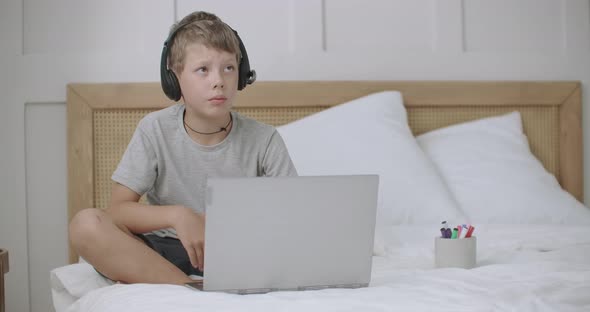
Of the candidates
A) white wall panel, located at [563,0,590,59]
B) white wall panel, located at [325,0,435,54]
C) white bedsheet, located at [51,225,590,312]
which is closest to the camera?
white bedsheet, located at [51,225,590,312]

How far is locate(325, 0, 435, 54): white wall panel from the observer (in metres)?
2.67

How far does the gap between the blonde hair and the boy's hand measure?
0.42m

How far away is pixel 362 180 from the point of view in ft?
3.98

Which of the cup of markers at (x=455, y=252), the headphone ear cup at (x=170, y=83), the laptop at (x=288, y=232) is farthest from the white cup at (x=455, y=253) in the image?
the headphone ear cup at (x=170, y=83)

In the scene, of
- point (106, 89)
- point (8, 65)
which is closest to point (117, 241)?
point (106, 89)

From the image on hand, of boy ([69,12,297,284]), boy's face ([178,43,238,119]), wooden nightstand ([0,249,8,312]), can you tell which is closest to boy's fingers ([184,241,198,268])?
boy ([69,12,297,284])

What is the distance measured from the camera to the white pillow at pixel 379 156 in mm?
2209

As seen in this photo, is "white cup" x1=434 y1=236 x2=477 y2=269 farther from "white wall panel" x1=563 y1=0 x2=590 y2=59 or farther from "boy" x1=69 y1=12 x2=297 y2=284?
"white wall panel" x1=563 y1=0 x2=590 y2=59

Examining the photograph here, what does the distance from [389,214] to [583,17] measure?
127 centimetres

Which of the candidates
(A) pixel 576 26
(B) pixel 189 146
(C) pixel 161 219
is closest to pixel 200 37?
(B) pixel 189 146

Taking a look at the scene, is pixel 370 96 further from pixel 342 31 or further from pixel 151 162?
pixel 151 162

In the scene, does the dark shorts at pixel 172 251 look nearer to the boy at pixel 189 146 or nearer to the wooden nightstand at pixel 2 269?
the boy at pixel 189 146

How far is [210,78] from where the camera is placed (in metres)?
1.59

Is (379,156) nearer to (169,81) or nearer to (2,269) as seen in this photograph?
(169,81)
